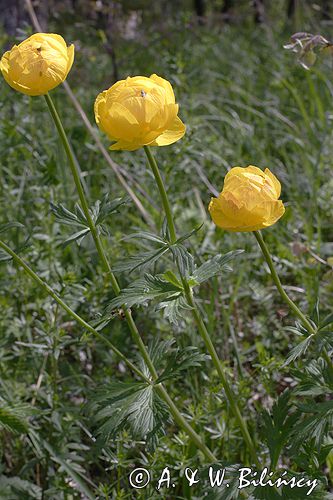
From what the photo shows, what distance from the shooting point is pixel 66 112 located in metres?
3.26

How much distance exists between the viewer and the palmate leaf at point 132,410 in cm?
103

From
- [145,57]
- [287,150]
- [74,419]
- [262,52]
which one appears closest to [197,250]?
[74,419]

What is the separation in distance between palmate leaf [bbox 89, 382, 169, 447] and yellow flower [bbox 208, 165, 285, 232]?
0.32 m

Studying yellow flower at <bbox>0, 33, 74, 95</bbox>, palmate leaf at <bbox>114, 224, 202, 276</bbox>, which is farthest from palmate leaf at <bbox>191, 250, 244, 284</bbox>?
yellow flower at <bbox>0, 33, 74, 95</bbox>

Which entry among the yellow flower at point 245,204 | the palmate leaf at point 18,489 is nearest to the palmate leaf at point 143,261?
the yellow flower at point 245,204

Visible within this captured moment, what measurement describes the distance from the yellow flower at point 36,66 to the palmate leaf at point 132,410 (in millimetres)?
501

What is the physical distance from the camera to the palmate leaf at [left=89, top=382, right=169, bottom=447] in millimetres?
1029

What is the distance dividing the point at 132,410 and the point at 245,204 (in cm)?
38

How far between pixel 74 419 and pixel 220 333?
483 millimetres

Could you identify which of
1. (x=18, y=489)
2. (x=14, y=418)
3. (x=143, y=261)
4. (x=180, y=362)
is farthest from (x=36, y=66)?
(x=18, y=489)

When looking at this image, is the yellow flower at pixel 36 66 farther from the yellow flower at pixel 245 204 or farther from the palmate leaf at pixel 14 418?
the palmate leaf at pixel 14 418

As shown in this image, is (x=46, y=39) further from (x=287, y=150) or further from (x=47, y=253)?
(x=287, y=150)

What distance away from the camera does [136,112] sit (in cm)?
94

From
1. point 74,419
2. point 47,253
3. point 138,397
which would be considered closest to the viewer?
point 138,397
